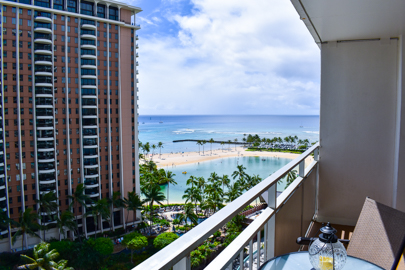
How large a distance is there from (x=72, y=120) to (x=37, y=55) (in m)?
5.60

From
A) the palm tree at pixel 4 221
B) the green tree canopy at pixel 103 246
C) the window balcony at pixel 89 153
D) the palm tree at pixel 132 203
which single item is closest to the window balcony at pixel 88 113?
the window balcony at pixel 89 153

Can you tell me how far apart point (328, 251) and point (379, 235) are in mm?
638

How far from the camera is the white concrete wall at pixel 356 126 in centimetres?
272

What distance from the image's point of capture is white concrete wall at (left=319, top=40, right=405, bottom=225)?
2.72 meters

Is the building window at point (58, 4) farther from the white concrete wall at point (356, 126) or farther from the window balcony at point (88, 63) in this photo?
the white concrete wall at point (356, 126)

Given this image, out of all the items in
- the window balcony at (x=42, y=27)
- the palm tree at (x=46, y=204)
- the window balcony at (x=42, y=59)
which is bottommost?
the palm tree at (x=46, y=204)

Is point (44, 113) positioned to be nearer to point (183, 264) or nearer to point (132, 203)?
point (132, 203)

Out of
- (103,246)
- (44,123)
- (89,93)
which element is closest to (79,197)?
(103,246)

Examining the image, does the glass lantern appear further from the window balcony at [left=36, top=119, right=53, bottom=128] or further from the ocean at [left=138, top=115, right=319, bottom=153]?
the ocean at [left=138, top=115, right=319, bottom=153]

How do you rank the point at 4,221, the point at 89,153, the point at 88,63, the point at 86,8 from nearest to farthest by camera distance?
the point at 4,221, the point at 89,153, the point at 88,63, the point at 86,8

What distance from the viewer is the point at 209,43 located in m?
70.4

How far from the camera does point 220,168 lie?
1361 inches

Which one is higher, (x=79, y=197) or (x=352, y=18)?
(x=352, y=18)

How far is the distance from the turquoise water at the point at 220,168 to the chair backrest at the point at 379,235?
2491cm
